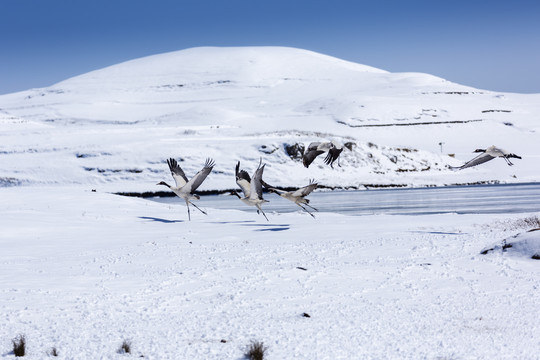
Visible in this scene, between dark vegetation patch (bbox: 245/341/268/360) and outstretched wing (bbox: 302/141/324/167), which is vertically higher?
outstretched wing (bbox: 302/141/324/167)

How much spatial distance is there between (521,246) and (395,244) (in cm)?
343

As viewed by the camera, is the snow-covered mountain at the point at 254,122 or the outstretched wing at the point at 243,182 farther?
the snow-covered mountain at the point at 254,122

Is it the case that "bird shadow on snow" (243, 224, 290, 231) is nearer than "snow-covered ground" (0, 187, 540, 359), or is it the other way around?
"snow-covered ground" (0, 187, 540, 359)

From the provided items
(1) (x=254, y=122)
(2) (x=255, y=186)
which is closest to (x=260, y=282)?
(2) (x=255, y=186)

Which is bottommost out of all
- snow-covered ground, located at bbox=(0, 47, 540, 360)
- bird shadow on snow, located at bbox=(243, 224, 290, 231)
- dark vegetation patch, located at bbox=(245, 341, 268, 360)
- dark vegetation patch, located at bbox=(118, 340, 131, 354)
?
bird shadow on snow, located at bbox=(243, 224, 290, 231)

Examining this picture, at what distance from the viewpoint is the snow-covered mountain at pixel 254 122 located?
210 ft

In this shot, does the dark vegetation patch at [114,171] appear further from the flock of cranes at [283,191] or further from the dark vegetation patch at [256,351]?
the dark vegetation patch at [256,351]

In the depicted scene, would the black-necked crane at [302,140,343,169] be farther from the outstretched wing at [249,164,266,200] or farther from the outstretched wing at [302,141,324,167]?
the outstretched wing at [249,164,266,200]

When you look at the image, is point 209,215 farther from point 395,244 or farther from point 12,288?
point 12,288

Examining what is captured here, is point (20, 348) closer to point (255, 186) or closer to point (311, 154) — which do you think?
point (255, 186)

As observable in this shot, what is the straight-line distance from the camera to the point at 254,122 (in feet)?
343

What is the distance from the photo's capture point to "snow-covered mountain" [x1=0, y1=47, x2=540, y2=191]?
210ft

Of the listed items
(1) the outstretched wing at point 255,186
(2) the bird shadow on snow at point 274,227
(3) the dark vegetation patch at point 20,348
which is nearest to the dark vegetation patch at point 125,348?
(3) the dark vegetation patch at point 20,348

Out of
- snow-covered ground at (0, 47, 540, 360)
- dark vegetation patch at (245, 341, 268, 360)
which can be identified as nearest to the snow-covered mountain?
snow-covered ground at (0, 47, 540, 360)
